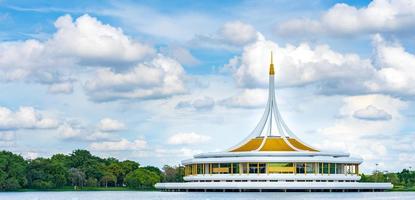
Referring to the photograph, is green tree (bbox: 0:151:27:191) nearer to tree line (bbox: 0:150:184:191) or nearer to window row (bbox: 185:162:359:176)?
tree line (bbox: 0:150:184:191)

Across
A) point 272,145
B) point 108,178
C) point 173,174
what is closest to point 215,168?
point 272,145

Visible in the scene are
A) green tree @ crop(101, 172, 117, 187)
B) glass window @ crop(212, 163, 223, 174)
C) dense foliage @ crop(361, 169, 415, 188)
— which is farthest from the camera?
dense foliage @ crop(361, 169, 415, 188)

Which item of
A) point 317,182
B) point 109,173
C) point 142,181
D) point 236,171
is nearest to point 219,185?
point 236,171

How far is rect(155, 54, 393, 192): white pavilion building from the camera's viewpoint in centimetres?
7919

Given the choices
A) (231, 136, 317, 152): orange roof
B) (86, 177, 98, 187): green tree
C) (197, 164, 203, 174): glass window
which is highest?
(231, 136, 317, 152): orange roof

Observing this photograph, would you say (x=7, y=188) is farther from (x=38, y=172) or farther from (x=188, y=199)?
(x=188, y=199)

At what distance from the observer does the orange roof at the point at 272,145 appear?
84625mm

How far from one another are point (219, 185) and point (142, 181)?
56.8ft

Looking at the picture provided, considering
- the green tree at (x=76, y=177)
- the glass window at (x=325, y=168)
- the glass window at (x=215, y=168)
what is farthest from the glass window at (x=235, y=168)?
the green tree at (x=76, y=177)

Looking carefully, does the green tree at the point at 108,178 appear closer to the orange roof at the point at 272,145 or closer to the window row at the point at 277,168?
the window row at the point at 277,168

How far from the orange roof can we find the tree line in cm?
1416

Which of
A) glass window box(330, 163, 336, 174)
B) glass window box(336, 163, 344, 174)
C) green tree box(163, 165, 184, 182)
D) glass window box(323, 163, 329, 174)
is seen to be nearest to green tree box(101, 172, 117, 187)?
green tree box(163, 165, 184, 182)

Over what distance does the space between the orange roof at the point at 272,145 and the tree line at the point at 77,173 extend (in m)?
14.2

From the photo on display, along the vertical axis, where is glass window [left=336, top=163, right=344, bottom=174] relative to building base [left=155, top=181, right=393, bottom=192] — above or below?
above
